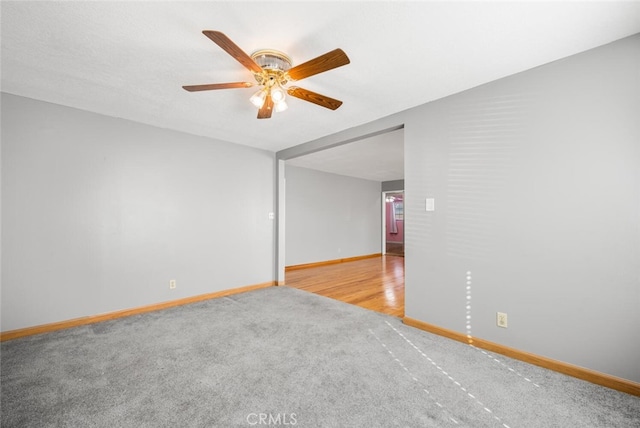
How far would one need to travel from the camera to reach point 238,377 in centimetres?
194

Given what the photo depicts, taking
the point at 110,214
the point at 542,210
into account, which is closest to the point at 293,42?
the point at 542,210

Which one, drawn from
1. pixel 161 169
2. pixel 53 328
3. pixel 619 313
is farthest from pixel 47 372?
pixel 619 313

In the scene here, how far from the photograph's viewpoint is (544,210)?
211 cm

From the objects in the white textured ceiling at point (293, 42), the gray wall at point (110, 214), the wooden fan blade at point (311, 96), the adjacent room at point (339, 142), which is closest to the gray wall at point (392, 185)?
the adjacent room at point (339, 142)

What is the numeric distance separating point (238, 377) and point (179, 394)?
1.25 feet

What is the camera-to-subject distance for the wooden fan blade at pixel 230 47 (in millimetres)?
1366

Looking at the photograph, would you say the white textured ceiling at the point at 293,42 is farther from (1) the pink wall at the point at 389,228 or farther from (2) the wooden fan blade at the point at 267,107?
(1) the pink wall at the point at 389,228

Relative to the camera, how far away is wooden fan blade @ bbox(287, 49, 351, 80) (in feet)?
5.09

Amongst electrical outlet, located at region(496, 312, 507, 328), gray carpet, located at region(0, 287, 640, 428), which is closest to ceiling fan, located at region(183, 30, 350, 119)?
gray carpet, located at region(0, 287, 640, 428)

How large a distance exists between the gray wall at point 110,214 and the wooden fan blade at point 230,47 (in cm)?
246

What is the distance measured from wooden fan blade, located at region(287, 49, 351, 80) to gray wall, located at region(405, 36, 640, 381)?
5.11 ft

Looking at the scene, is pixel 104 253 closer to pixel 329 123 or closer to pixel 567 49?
pixel 329 123

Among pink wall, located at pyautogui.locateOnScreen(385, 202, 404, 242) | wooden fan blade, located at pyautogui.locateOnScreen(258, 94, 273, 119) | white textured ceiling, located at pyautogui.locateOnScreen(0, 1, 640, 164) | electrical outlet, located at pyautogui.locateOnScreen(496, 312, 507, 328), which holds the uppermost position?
white textured ceiling, located at pyautogui.locateOnScreen(0, 1, 640, 164)

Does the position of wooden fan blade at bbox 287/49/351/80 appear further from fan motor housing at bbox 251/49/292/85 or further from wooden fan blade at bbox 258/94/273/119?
wooden fan blade at bbox 258/94/273/119
